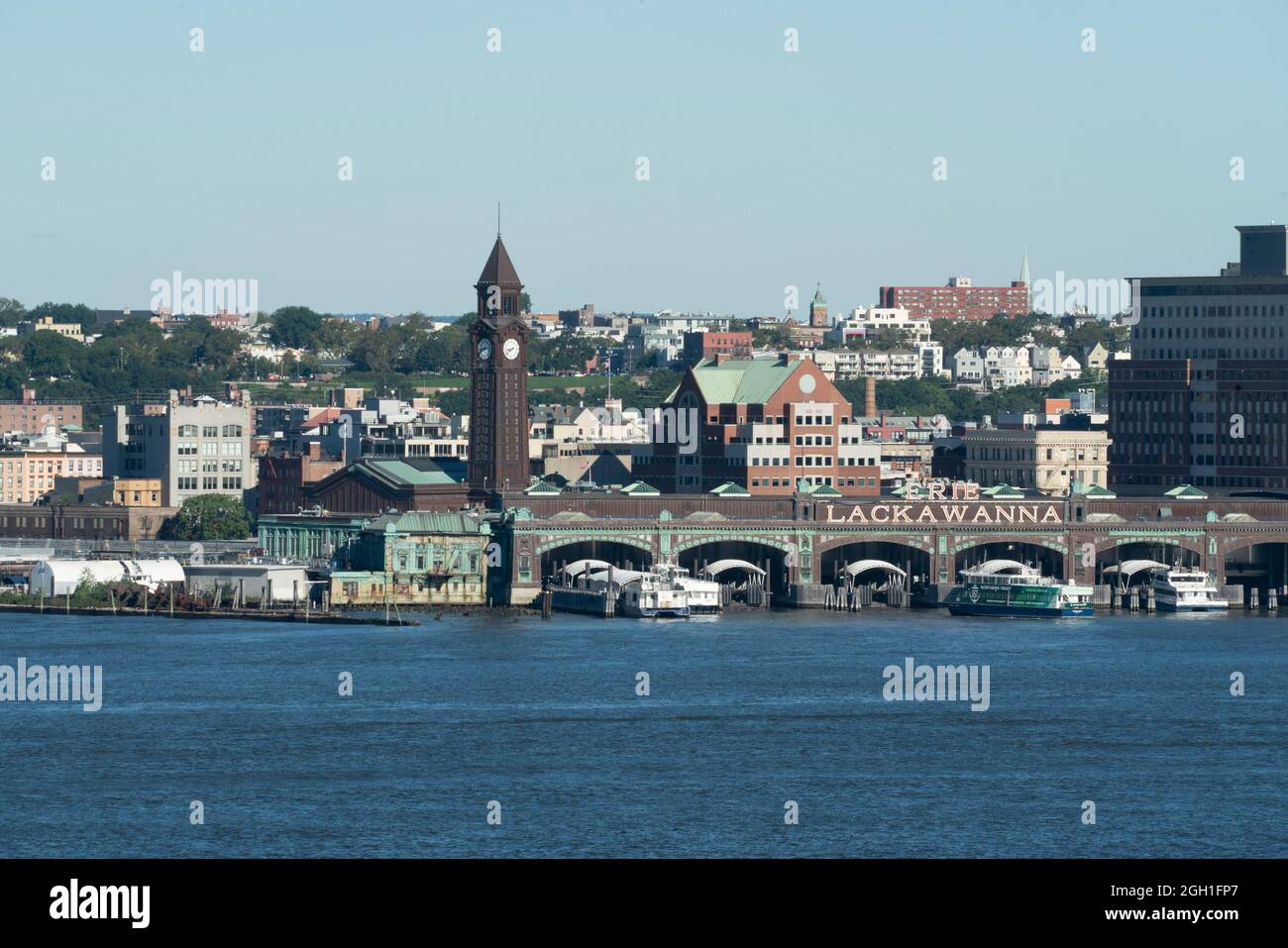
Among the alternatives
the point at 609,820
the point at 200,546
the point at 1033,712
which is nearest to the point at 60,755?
the point at 609,820

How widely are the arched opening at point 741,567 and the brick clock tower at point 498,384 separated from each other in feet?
60.2

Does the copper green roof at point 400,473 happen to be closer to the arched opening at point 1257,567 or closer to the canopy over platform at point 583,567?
the canopy over platform at point 583,567

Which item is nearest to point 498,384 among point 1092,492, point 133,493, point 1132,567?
point 1092,492

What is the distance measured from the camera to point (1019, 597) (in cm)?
12850

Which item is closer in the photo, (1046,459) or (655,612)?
(655,612)

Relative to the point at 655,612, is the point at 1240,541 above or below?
above

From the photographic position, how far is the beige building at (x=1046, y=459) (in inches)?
7106

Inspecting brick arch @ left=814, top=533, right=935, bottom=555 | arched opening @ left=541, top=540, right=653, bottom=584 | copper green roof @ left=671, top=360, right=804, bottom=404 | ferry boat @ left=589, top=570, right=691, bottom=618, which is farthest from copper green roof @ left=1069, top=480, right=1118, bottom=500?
ferry boat @ left=589, top=570, right=691, bottom=618

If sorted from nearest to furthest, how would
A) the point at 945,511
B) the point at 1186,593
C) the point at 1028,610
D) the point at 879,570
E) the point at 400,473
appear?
the point at 1028,610 < the point at 1186,593 < the point at 945,511 < the point at 879,570 < the point at 400,473

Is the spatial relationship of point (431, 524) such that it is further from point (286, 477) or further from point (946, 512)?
point (286, 477)

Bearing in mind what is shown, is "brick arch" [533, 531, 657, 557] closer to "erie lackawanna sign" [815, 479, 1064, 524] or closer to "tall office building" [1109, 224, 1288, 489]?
"erie lackawanna sign" [815, 479, 1064, 524]

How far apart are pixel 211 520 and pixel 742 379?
3625 cm
